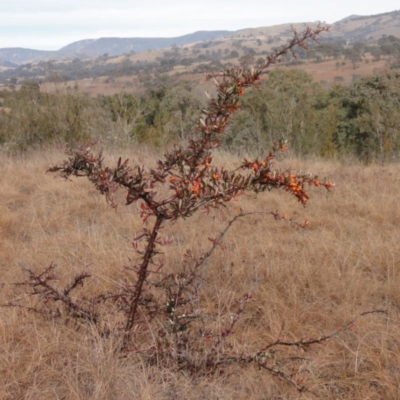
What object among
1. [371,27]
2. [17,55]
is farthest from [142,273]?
[17,55]

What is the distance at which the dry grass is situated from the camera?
199 cm

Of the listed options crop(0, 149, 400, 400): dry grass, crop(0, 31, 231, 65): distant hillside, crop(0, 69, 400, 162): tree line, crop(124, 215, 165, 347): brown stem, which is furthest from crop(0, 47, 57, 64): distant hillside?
crop(124, 215, 165, 347): brown stem

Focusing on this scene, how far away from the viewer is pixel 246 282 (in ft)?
9.97

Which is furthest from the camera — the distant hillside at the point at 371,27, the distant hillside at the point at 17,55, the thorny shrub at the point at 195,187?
the distant hillside at the point at 17,55

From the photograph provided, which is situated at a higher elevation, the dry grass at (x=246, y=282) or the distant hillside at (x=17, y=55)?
the distant hillside at (x=17, y=55)

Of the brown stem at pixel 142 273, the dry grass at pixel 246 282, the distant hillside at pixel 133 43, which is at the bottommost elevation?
the dry grass at pixel 246 282

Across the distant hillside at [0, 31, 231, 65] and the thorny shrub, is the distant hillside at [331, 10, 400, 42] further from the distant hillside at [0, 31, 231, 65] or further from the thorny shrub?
the thorny shrub

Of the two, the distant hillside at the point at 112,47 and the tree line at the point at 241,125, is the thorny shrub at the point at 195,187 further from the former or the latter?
the distant hillside at the point at 112,47

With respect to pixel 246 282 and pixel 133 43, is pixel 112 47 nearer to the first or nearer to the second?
pixel 133 43

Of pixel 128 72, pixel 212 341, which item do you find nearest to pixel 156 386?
pixel 212 341

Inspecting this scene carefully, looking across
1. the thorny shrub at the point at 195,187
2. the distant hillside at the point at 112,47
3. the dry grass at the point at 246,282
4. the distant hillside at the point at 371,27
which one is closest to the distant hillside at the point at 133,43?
the distant hillside at the point at 112,47

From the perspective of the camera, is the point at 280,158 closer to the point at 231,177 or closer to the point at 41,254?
the point at 41,254

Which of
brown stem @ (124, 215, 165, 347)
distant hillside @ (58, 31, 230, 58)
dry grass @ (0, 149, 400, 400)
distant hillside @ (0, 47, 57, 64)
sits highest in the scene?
distant hillside @ (58, 31, 230, 58)

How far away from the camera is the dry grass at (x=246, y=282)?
1993 mm
